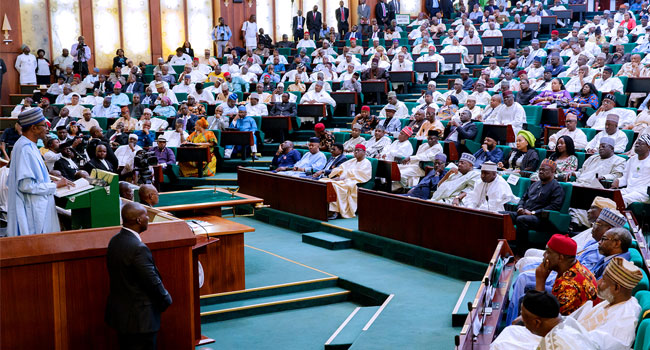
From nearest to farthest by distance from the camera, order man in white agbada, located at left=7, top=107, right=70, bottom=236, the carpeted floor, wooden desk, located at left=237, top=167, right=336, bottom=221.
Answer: man in white agbada, located at left=7, top=107, right=70, bottom=236 < the carpeted floor < wooden desk, located at left=237, top=167, right=336, bottom=221

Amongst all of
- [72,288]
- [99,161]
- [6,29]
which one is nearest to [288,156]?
[99,161]

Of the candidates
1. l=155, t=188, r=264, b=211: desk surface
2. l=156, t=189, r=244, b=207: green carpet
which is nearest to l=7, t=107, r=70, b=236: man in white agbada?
l=155, t=188, r=264, b=211: desk surface

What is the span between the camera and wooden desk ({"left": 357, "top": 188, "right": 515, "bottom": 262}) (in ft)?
21.6

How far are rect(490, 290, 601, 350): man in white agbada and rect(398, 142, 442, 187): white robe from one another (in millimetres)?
6261

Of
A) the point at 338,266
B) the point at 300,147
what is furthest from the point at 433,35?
the point at 338,266

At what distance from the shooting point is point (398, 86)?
49.6 feet

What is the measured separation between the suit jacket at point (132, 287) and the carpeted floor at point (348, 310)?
164 centimetres

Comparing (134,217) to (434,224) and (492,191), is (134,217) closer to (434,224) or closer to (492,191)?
(434,224)

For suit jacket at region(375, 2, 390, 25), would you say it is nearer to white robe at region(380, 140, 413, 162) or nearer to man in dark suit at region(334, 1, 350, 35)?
man in dark suit at region(334, 1, 350, 35)

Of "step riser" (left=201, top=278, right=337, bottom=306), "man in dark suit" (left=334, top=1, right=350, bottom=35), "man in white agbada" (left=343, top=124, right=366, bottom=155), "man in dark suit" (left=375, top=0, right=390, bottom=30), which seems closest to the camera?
"step riser" (left=201, top=278, right=337, bottom=306)

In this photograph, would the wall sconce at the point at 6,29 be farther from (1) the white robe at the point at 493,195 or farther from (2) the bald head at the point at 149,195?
(1) the white robe at the point at 493,195

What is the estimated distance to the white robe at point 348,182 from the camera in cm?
900

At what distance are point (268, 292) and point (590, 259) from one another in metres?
2.79

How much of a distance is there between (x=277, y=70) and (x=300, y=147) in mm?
5271
